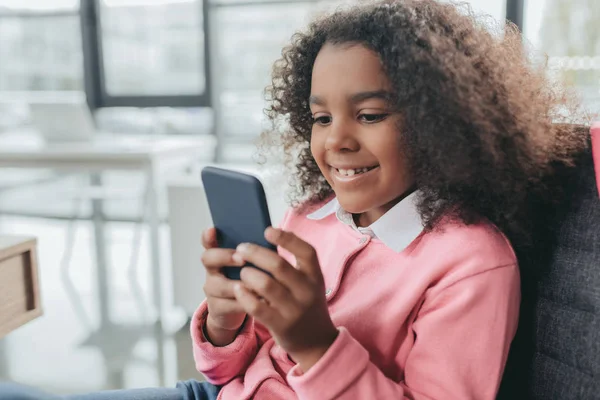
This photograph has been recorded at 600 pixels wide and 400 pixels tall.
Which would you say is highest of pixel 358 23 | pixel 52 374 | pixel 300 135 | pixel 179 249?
pixel 358 23

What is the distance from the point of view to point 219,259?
0.68 m

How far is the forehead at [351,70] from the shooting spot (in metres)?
0.72

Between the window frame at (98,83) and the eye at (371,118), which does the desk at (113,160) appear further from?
the eye at (371,118)

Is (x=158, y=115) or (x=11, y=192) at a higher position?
(x=158, y=115)

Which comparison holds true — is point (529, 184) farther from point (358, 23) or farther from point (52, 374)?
point (52, 374)

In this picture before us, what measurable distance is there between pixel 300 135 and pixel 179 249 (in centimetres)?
145

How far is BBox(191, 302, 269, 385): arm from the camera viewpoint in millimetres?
838

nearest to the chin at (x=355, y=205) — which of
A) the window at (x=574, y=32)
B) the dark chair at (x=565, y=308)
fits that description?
the dark chair at (x=565, y=308)

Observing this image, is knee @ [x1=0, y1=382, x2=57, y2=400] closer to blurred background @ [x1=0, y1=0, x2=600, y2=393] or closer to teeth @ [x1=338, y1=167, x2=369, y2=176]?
Answer: teeth @ [x1=338, y1=167, x2=369, y2=176]

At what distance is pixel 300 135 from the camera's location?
972 millimetres

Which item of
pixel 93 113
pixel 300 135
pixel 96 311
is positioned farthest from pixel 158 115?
pixel 300 135

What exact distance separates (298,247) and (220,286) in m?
0.16

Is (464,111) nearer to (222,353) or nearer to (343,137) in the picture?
(343,137)

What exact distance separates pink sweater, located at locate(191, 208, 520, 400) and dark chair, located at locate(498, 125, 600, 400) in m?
0.06
